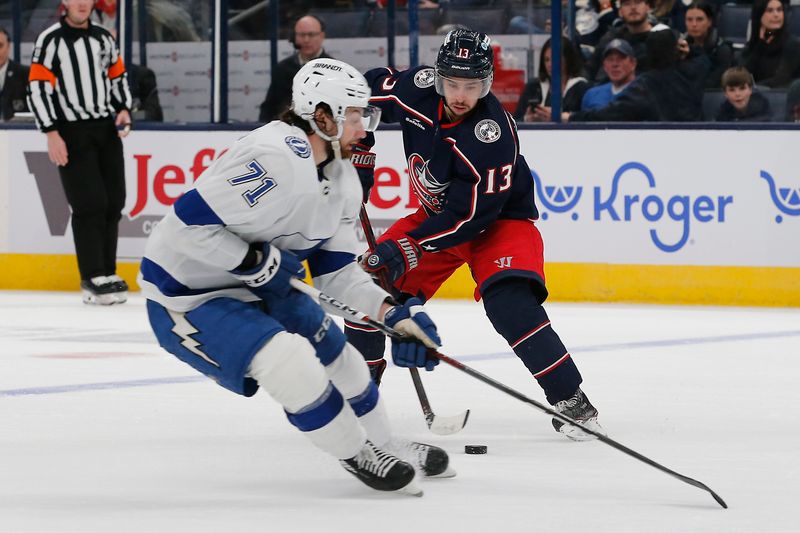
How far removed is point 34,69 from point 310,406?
4.87 m

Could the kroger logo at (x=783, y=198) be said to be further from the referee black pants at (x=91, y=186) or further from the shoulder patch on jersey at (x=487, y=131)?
the shoulder patch on jersey at (x=487, y=131)

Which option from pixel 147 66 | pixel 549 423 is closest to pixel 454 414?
pixel 549 423

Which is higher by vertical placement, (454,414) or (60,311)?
(454,414)

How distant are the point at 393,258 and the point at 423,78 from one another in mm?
622

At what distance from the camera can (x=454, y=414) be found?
413 cm

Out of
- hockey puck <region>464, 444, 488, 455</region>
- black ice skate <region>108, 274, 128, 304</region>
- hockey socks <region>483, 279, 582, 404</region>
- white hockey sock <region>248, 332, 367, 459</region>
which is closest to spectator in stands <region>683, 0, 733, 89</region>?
black ice skate <region>108, 274, 128, 304</region>

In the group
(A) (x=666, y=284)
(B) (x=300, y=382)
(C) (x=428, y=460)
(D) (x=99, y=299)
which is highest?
(B) (x=300, y=382)

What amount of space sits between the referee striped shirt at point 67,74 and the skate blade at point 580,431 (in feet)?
13.9

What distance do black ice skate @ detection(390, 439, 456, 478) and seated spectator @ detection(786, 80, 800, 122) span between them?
179 inches

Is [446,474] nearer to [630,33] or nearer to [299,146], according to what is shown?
[299,146]

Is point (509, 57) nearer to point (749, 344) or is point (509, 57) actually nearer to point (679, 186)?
point (679, 186)

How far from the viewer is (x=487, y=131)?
3.79 m

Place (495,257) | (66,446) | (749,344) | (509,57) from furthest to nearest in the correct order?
1. (509,57)
2. (749,344)
3. (495,257)
4. (66,446)

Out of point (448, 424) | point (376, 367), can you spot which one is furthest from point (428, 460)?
point (376, 367)
